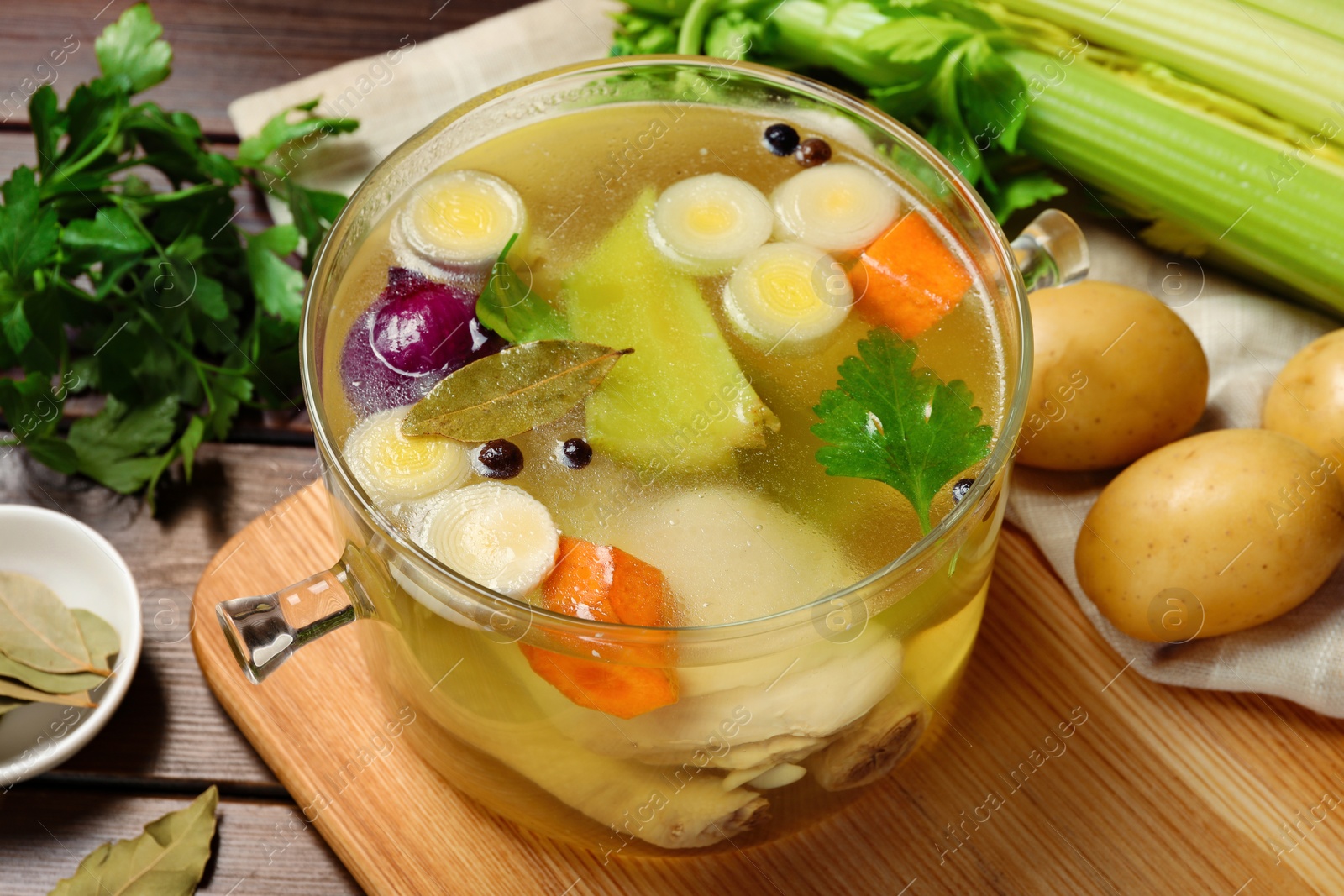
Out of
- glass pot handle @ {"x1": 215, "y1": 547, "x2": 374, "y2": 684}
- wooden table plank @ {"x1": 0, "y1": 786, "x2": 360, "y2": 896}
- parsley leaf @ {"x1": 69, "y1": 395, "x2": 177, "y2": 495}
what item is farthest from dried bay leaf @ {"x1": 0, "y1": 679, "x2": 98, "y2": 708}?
glass pot handle @ {"x1": 215, "y1": 547, "x2": 374, "y2": 684}

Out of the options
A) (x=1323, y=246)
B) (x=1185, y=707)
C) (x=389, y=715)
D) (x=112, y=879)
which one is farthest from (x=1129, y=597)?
(x=112, y=879)

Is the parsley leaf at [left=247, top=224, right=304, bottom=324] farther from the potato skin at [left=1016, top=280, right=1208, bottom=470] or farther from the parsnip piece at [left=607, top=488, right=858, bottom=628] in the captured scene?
the potato skin at [left=1016, top=280, right=1208, bottom=470]

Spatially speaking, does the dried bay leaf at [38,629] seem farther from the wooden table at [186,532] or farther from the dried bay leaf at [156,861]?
the dried bay leaf at [156,861]

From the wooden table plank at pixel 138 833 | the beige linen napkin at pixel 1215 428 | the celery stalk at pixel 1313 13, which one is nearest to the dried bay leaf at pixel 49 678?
the wooden table plank at pixel 138 833

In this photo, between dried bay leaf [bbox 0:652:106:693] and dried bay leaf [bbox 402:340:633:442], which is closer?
dried bay leaf [bbox 402:340:633:442]

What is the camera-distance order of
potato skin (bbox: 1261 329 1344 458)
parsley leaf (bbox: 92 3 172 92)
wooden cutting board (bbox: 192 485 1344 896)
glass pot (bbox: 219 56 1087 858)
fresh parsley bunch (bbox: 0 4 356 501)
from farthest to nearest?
parsley leaf (bbox: 92 3 172 92), fresh parsley bunch (bbox: 0 4 356 501), potato skin (bbox: 1261 329 1344 458), wooden cutting board (bbox: 192 485 1344 896), glass pot (bbox: 219 56 1087 858)

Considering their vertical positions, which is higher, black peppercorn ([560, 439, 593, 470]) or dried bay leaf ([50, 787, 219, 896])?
black peppercorn ([560, 439, 593, 470])

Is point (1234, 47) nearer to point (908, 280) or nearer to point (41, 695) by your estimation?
point (908, 280)

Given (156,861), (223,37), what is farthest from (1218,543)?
(223,37)
